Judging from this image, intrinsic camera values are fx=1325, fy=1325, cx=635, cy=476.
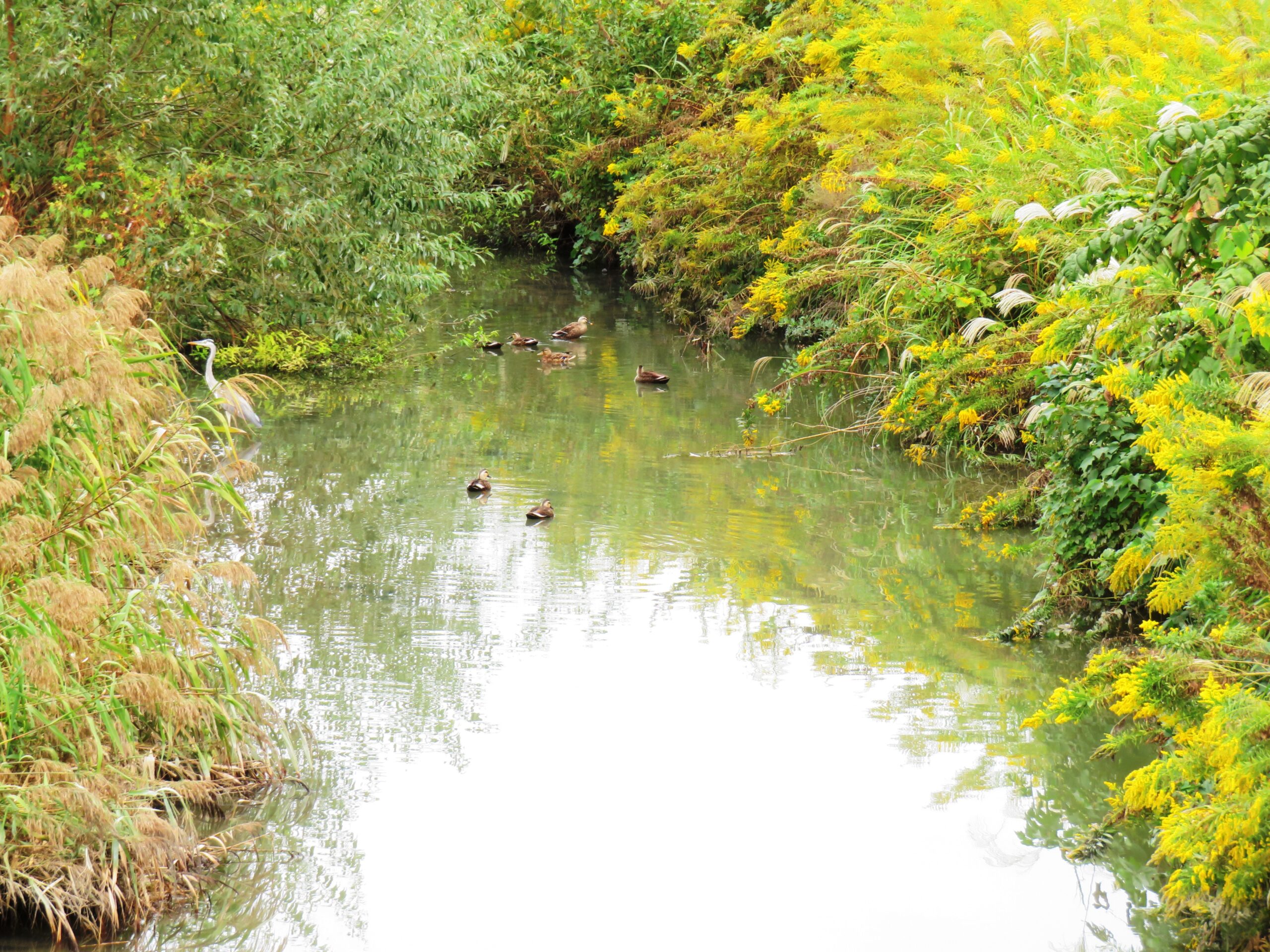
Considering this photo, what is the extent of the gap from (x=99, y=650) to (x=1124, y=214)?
5.09 meters

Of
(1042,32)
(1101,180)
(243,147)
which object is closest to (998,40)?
(1042,32)

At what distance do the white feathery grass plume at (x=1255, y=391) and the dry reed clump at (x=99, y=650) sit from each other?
3482mm

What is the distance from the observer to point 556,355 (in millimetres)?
13867

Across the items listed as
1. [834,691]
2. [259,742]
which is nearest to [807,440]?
[834,691]

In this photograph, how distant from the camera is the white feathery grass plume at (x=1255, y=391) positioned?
4.30 metres

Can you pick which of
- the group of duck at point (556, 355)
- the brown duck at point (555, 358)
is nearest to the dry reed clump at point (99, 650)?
the group of duck at point (556, 355)

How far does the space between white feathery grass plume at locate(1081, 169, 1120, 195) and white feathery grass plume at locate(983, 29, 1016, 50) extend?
342 centimetres

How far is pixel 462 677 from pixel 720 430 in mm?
5361

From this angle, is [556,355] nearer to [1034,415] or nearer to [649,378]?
[649,378]

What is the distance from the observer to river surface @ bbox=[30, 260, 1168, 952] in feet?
14.5

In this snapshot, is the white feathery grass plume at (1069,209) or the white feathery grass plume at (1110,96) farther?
the white feathery grass plume at (1110,96)

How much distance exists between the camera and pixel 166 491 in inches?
201

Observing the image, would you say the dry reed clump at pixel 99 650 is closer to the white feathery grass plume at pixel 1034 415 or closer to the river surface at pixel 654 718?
the river surface at pixel 654 718

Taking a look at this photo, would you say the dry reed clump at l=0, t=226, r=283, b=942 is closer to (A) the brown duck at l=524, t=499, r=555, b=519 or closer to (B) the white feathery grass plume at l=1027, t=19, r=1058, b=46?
(A) the brown duck at l=524, t=499, r=555, b=519
